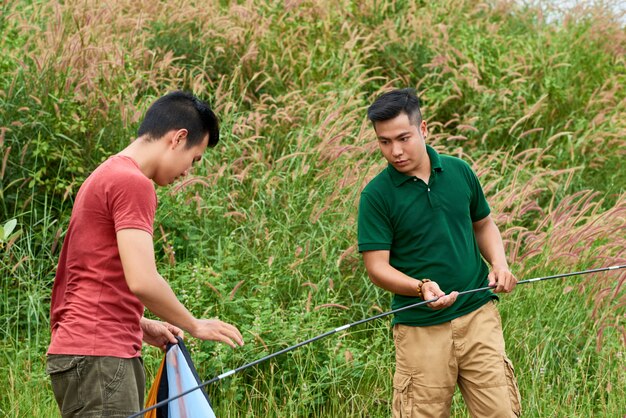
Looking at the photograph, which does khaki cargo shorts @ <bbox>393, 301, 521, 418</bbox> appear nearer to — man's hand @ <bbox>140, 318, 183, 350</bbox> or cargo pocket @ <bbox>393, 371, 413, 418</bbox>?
cargo pocket @ <bbox>393, 371, 413, 418</bbox>

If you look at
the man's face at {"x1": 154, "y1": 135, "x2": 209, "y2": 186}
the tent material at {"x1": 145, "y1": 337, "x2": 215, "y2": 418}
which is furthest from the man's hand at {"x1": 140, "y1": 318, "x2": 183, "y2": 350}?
the man's face at {"x1": 154, "y1": 135, "x2": 209, "y2": 186}

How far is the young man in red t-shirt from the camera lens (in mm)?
2965

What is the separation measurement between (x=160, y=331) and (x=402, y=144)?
48.4 inches

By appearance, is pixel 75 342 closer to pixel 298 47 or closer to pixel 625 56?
pixel 298 47

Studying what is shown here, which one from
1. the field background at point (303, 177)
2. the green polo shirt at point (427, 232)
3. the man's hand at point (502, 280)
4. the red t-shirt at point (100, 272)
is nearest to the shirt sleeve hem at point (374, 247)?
the green polo shirt at point (427, 232)

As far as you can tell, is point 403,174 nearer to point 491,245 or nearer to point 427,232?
point 427,232

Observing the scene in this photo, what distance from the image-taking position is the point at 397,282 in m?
3.68

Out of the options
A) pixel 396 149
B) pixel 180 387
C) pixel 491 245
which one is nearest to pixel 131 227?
pixel 180 387

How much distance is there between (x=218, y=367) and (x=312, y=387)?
52 cm

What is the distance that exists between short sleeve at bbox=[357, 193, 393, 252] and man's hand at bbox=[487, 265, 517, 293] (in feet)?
1.48

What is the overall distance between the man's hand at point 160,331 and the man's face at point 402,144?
1.10 m

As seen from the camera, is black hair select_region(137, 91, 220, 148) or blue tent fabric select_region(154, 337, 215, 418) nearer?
black hair select_region(137, 91, 220, 148)

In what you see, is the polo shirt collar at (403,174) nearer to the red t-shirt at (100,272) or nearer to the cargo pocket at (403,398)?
the cargo pocket at (403,398)

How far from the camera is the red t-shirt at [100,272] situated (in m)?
3.01
